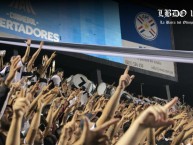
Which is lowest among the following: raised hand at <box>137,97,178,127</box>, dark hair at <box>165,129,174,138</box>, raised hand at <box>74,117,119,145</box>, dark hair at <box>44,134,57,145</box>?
dark hair at <box>165,129,174,138</box>

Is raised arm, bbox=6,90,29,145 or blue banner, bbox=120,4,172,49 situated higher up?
blue banner, bbox=120,4,172,49

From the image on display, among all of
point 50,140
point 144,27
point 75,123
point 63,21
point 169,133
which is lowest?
point 169,133

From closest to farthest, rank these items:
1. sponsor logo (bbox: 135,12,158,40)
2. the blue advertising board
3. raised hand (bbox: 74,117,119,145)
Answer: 1. raised hand (bbox: 74,117,119,145)
2. the blue advertising board
3. sponsor logo (bbox: 135,12,158,40)

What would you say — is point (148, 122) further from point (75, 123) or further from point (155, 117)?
point (75, 123)

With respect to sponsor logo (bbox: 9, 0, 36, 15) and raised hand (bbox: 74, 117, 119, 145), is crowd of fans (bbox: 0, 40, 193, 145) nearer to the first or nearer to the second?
raised hand (bbox: 74, 117, 119, 145)

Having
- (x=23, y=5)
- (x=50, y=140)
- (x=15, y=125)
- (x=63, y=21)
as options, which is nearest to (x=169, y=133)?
(x=50, y=140)

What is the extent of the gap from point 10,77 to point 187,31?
10.0 meters

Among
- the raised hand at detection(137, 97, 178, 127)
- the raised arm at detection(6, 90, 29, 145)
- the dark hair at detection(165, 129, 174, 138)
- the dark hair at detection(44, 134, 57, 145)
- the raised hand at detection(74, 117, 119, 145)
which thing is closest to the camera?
the raised hand at detection(137, 97, 178, 127)

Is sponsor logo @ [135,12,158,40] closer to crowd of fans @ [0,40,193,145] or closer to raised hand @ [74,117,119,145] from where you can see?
crowd of fans @ [0,40,193,145]

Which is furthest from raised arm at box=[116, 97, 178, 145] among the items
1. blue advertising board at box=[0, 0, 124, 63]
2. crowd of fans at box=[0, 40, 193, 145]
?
blue advertising board at box=[0, 0, 124, 63]

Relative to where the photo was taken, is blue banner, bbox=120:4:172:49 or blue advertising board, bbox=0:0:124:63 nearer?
blue advertising board, bbox=0:0:124:63

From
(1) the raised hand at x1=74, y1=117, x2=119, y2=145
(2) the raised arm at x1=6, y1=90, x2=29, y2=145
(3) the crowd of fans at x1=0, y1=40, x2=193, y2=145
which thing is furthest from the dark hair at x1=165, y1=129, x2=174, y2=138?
(1) the raised hand at x1=74, y1=117, x2=119, y2=145

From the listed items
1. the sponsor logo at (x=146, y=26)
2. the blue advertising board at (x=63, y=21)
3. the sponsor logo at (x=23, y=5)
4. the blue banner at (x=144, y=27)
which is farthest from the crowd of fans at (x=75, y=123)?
the sponsor logo at (x=146, y=26)

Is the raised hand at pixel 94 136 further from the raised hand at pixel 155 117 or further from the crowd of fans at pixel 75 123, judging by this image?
the raised hand at pixel 155 117
